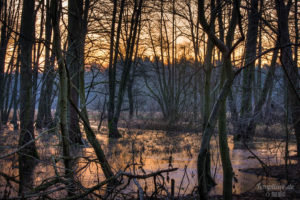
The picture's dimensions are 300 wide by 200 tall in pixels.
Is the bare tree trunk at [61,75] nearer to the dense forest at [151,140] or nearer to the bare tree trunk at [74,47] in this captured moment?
the dense forest at [151,140]

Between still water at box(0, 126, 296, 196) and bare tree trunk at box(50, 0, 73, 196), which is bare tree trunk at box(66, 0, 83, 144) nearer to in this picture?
bare tree trunk at box(50, 0, 73, 196)

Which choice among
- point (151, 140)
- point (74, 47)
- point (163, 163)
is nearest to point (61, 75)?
point (74, 47)

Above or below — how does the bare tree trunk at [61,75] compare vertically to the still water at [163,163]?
above

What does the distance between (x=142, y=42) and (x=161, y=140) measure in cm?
1051

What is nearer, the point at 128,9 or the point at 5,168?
the point at 5,168

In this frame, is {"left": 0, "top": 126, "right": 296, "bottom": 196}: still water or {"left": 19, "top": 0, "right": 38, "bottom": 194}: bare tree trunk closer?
{"left": 0, "top": 126, "right": 296, "bottom": 196}: still water

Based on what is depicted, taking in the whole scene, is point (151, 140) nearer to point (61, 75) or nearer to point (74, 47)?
point (74, 47)

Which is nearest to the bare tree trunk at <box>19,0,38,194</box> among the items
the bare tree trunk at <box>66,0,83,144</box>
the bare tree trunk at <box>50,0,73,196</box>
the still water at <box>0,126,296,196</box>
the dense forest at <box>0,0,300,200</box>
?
the dense forest at <box>0,0,300,200</box>

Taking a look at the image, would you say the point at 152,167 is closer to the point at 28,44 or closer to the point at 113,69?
the point at 28,44

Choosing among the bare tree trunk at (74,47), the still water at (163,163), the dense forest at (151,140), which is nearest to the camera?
the dense forest at (151,140)

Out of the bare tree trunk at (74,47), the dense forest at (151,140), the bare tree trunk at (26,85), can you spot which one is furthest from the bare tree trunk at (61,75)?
the bare tree trunk at (26,85)

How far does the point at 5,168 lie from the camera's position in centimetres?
692

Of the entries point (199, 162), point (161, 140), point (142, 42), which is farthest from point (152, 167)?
point (142, 42)

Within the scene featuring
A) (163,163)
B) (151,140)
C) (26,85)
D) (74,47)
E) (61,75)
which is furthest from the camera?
(151,140)
